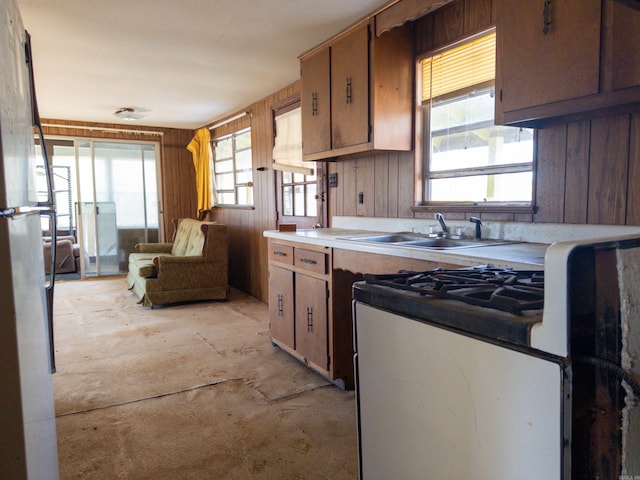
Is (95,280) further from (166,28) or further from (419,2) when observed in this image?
(419,2)

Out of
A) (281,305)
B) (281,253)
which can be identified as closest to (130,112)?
(281,253)

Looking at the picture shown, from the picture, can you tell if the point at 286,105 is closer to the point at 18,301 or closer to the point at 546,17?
the point at 546,17

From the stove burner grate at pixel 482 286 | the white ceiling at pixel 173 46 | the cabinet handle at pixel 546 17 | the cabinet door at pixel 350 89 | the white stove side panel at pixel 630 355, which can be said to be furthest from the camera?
the cabinet door at pixel 350 89

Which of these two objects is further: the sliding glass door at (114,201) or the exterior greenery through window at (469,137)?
the sliding glass door at (114,201)

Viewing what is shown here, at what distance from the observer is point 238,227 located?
18.2 ft

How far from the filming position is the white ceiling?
259cm

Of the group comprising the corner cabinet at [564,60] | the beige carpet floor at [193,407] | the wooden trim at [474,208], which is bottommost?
the beige carpet floor at [193,407]

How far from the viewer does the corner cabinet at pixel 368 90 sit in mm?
2660

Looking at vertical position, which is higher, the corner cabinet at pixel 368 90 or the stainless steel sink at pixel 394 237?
the corner cabinet at pixel 368 90

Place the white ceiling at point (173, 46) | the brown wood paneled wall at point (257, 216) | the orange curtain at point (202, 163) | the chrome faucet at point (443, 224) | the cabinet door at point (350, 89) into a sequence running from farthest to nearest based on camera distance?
the orange curtain at point (202, 163), the brown wood paneled wall at point (257, 216), the cabinet door at point (350, 89), the white ceiling at point (173, 46), the chrome faucet at point (443, 224)

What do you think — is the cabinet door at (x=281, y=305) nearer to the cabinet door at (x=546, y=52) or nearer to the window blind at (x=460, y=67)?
the window blind at (x=460, y=67)

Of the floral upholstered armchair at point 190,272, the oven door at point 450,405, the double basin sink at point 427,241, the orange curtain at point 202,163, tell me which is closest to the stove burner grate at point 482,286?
the oven door at point 450,405

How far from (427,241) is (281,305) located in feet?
3.99

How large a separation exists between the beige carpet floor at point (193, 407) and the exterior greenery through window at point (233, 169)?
6.61 feet
